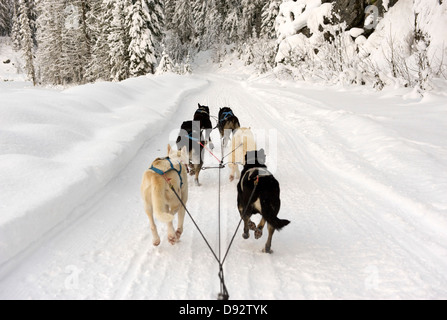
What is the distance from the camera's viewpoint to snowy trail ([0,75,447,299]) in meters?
2.52

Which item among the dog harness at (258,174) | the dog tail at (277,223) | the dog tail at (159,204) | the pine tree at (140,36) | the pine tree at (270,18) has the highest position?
the pine tree at (270,18)

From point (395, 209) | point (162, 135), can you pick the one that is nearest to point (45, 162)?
point (162, 135)

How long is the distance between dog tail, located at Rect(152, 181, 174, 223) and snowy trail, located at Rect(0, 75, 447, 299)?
603mm

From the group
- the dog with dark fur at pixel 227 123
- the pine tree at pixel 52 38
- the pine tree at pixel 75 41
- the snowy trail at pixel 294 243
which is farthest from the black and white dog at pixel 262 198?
the pine tree at pixel 52 38

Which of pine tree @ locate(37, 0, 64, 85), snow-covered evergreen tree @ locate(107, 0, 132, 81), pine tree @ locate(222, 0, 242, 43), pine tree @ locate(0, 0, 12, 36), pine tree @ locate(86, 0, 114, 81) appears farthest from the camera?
pine tree @ locate(0, 0, 12, 36)

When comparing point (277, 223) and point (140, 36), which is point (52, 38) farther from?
point (277, 223)

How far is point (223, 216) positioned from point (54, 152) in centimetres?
342

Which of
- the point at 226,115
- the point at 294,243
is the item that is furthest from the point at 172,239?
the point at 226,115

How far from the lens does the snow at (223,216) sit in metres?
2.58

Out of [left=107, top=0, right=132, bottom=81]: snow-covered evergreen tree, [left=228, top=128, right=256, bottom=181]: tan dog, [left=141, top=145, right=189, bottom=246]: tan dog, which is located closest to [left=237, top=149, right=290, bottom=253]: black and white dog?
[left=141, top=145, right=189, bottom=246]: tan dog

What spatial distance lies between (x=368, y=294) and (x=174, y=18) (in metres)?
56.5

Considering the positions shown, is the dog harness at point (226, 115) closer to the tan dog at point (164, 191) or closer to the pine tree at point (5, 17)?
the tan dog at point (164, 191)

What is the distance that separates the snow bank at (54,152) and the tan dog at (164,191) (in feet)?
4.52

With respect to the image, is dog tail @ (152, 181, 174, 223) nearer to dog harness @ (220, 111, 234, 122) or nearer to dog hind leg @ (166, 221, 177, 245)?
dog hind leg @ (166, 221, 177, 245)
